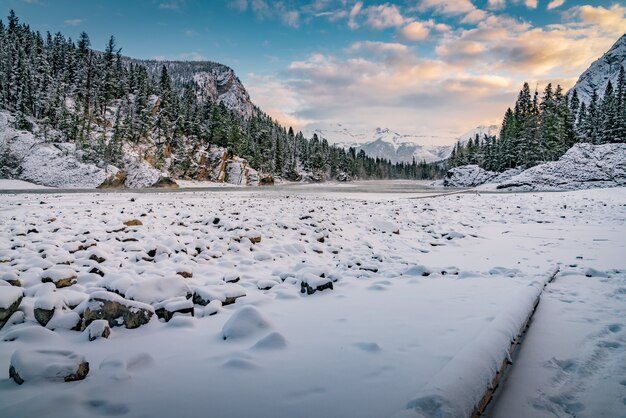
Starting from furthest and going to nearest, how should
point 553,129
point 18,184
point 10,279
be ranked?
point 553,129
point 18,184
point 10,279

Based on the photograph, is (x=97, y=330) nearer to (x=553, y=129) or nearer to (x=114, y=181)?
(x=114, y=181)

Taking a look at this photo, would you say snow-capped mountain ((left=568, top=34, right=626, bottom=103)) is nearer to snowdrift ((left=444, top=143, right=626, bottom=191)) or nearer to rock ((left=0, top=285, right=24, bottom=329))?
snowdrift ((left=444, top=143, right=626, bottom=191))

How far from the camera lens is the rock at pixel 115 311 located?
3.76 meters

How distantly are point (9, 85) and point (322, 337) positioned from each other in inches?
3120

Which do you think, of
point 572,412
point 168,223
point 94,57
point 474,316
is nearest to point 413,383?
point 572,412

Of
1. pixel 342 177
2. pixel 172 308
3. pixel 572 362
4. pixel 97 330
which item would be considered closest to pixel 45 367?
pixel 97 330

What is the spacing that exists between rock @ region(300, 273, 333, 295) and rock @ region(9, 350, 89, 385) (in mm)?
3160

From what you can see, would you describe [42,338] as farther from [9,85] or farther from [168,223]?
[9,85]

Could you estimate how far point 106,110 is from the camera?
68938 millimetres

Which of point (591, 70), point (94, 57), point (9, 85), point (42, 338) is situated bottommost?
point (42, 338)

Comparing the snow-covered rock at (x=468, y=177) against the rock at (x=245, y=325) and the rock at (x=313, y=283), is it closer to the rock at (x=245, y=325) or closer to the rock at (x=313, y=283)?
the rock at (x=313, y=283)

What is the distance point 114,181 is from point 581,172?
65559 millimetres

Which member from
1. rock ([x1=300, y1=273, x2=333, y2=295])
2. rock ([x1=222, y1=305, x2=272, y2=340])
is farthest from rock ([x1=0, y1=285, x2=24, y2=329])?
rock ([x1=300, y1=273, x2=333, y2=295])

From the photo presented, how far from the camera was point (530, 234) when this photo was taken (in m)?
10.5
